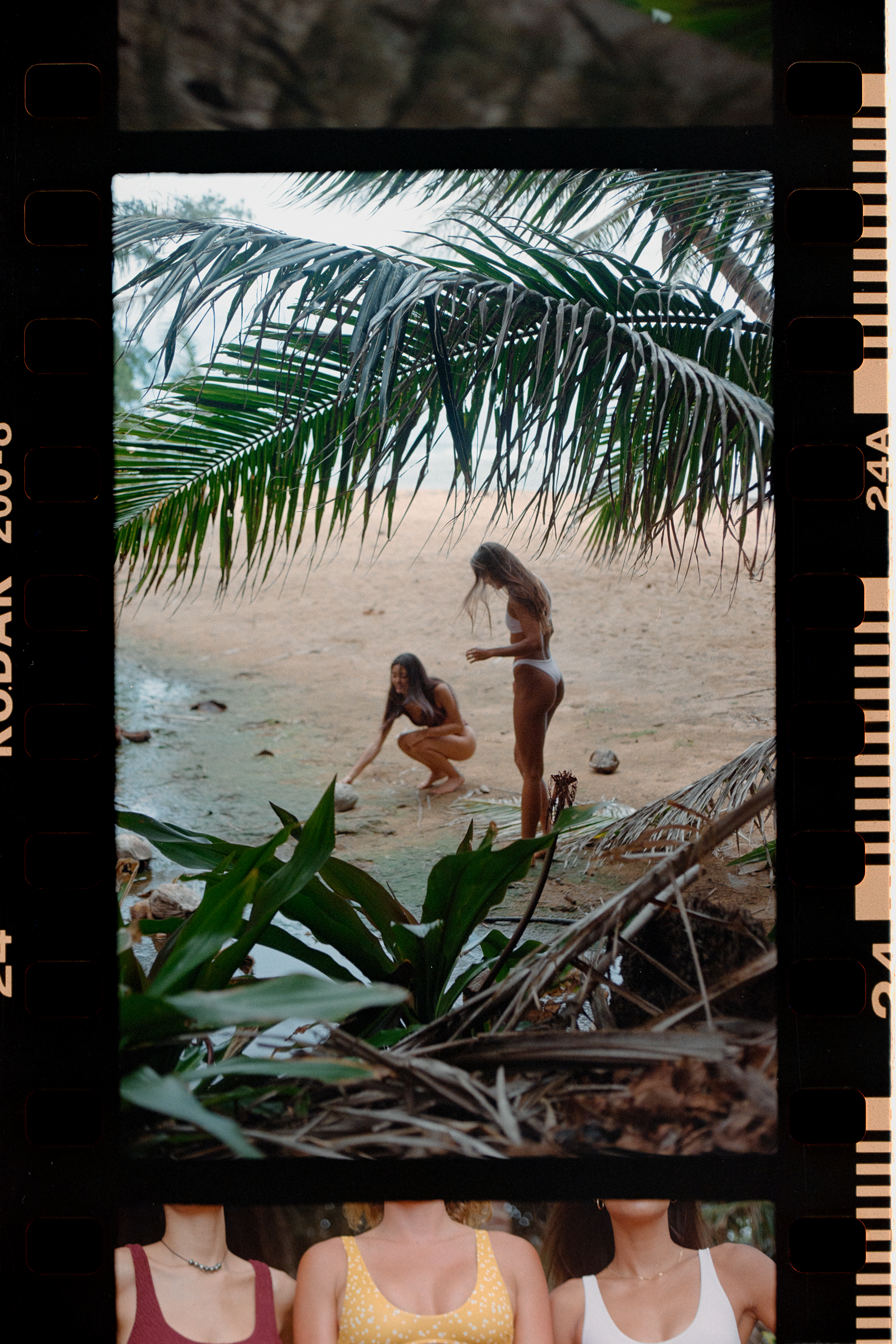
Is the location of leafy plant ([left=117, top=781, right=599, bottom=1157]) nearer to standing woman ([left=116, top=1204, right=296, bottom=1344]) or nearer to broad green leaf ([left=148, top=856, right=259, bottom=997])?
broad green leaf ([left=148, top=856, right=259, bottom=997])

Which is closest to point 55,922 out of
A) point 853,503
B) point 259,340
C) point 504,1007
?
point 504,1007

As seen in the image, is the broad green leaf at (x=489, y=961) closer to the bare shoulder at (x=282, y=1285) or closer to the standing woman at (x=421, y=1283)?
the standing woman at (x=421, y=1283)

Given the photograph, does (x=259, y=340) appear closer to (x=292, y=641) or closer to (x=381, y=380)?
(x=381, y=380)

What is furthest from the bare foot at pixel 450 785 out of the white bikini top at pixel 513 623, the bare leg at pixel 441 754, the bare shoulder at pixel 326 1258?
the bare shoulder at pixel 326 1258

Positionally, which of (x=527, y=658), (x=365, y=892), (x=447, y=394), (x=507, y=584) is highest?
(x=447, y=394)

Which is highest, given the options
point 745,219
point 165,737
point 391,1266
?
point 745,219

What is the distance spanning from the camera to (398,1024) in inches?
43.9

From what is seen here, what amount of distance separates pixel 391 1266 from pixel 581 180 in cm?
141

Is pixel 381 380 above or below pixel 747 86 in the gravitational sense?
below

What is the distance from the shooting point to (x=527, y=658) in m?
1.19

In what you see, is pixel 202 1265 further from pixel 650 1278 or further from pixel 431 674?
pixel 431 674

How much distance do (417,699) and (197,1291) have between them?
0.79 metres

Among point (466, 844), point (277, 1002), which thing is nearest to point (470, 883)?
point (466, 844)

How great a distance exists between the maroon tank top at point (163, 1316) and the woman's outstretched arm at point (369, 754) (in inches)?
24.5
